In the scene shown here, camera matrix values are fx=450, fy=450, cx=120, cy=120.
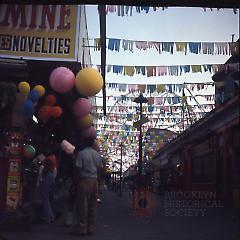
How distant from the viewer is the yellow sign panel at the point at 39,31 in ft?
15.4

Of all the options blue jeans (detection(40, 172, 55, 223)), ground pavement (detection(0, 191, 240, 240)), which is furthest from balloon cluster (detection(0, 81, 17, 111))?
blue jeans (detection(40, 172, 55, 223))

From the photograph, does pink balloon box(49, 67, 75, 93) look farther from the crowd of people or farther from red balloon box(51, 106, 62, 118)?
red balloon box(51, 106, 62, 118)

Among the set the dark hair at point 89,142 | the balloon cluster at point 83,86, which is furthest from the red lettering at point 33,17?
the dark hair at point 89,142

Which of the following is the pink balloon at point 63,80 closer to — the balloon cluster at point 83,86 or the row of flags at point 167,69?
the balloon cluster at point 83,86

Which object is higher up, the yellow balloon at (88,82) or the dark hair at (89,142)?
the yellow balloon at (88,82)

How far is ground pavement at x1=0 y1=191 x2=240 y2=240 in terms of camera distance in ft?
14.2

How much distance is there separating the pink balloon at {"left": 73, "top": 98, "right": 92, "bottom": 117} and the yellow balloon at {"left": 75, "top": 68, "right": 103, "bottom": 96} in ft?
1.92

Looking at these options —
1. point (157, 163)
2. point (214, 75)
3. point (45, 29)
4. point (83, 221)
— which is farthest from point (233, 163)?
point (45, 29)

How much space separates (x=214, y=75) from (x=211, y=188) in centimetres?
128

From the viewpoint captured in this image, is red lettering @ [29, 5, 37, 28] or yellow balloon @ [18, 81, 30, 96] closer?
red lettering @ [29, 5, 37, 28]

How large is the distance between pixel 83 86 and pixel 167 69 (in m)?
1.19

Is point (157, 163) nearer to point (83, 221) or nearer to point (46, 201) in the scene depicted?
point (83, 221)

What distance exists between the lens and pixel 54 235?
18.1 feet

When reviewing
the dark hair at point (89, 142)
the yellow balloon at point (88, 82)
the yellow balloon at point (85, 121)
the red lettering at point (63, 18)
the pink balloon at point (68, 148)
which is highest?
the red lettering at point (63, 18)
